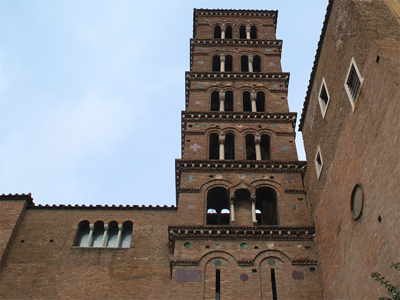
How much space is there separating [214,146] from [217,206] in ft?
12.7

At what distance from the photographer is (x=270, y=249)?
16219 millimetres

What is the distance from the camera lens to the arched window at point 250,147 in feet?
72.0

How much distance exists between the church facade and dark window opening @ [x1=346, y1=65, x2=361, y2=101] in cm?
5

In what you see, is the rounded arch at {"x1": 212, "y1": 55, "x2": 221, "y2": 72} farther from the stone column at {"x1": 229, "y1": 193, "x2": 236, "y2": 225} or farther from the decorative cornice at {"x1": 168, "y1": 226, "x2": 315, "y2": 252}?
the decorative cornice at {"x1": 168, "y1": 226, "x2": 315, "y2": 252}

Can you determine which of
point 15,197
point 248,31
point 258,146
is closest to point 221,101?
point 258,146

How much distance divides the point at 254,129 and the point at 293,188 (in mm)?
4164

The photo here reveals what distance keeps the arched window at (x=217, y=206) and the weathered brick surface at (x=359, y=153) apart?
366cm

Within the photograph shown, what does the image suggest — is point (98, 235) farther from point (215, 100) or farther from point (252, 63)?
point (252, 63)

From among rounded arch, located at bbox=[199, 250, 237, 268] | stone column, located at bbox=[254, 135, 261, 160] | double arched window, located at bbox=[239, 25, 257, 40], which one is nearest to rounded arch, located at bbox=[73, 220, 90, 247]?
rounded arch, located at bbox=[199, 250, 237, 268]

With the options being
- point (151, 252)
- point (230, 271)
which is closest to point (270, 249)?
point (230, 271)

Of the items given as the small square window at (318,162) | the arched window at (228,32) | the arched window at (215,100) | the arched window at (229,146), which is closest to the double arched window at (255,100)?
the arched window at (215,100)

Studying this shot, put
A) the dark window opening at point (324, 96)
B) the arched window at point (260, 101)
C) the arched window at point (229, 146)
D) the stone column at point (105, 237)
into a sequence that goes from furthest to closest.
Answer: the arched window at point (260, 101)
the arched window at point (229, 146)
the stone column at point (105, 237)
the dark window opening at point (324, 96)

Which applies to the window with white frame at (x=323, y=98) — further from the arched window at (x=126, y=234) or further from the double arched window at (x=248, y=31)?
the double arched window at (x=248, y=31)

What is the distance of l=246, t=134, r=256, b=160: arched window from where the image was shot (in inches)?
864
